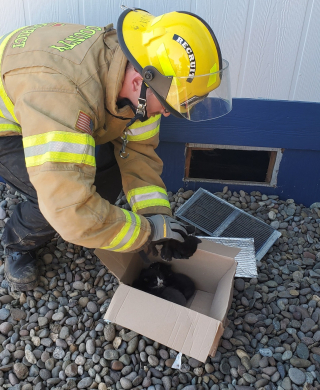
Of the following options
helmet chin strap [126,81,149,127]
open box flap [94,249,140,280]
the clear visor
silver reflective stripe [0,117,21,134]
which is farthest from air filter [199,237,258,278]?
silver reflective stripe [0,117,21,134]

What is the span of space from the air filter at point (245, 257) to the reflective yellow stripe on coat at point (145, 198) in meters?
0.72

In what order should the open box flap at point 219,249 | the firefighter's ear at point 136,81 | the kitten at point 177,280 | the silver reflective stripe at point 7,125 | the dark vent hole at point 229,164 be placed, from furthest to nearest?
the dark vent hole at point 229,164, the kitten at point 177,280, the open box flap at point 219,249, the silver reflective stripe at point 7,125, the firefighter's ear at point 136,81

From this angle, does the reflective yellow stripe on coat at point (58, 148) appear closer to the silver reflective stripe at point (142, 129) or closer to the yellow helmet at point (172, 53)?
the yellow helmet at point (172, 53)

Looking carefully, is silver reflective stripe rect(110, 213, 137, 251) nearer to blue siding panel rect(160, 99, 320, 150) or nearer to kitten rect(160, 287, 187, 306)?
kitten rect(160, 287, 187, 306)

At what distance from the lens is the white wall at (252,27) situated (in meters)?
2.46

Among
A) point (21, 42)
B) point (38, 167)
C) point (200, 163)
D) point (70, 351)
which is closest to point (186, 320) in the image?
point (70, 351)

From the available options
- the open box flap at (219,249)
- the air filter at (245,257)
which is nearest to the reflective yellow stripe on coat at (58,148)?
the open box flap at (219,249)

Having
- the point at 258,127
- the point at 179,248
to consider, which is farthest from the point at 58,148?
the point at 258,127

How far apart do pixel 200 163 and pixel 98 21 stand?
1415 millimetres

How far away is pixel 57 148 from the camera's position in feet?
4.60

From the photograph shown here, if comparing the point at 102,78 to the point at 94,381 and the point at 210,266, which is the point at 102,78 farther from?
the point at 94,381

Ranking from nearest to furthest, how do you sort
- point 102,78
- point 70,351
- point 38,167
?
1. point 38,167
2. point 102,78
3. point 70,351

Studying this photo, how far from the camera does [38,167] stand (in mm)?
1444

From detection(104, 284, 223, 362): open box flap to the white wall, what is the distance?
1757 mm
